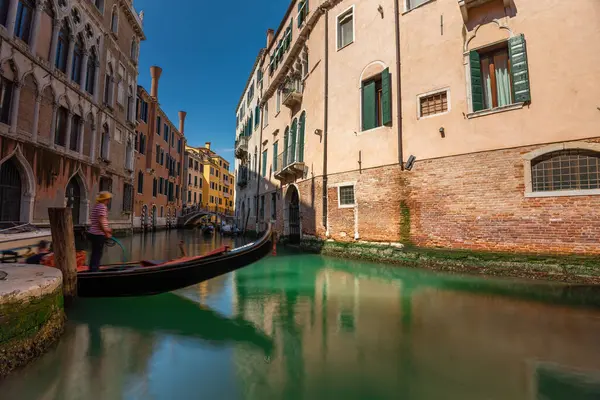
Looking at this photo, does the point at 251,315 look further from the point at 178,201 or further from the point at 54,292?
the point at 178,201

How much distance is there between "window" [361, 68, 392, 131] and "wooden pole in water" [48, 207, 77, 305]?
697 centimetres

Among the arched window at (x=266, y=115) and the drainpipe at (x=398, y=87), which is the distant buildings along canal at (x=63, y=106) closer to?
the arched window at (x=266, y=115)

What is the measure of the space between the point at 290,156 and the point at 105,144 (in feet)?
26.0

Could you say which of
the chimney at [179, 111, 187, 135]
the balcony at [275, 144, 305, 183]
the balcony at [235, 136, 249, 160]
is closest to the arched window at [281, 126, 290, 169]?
the balcony at [275, 144, 305, 183]

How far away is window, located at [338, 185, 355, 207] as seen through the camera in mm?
8984

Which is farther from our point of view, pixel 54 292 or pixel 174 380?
pixel 54 292

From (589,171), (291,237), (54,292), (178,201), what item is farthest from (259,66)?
(54,292)

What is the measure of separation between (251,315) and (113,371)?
1.64 metres

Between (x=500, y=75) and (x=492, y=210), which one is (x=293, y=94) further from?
(x=492, y=210)

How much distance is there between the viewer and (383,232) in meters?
8.09

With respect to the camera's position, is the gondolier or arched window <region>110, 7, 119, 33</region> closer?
the gondolier

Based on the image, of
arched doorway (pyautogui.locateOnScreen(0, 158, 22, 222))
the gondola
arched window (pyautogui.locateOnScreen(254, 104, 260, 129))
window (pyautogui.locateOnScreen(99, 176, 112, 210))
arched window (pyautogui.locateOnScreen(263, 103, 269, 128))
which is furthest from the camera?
arched window (pyautogui.locateOnScreen(254, 104, 260, 129))

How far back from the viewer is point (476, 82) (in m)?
6.84

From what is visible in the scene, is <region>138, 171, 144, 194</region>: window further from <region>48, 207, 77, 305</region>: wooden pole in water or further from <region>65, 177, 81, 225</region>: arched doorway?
<region>48, 207, 77, 305</region>: wooden pole in water
